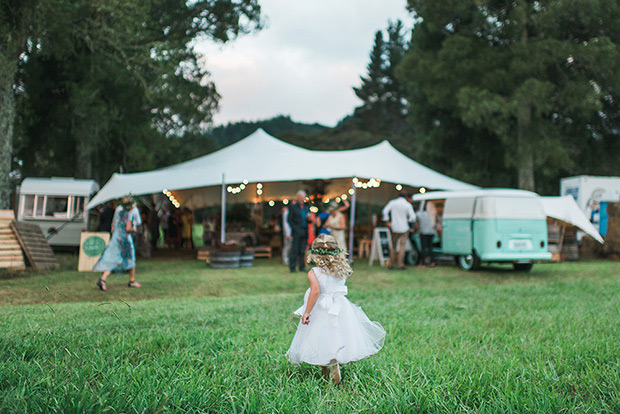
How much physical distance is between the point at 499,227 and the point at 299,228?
14.2 feet

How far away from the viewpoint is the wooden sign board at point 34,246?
957cm

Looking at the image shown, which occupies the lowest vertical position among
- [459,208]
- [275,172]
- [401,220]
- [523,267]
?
[523,267]

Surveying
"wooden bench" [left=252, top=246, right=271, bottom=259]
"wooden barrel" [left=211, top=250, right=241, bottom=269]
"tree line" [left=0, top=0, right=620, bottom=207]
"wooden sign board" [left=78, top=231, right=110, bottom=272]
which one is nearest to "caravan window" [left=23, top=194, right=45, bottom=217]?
"tree line" [left=0, top=0, right=620, bottom=207]

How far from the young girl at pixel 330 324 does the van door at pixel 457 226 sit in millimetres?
8816

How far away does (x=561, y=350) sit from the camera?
3.91 meters

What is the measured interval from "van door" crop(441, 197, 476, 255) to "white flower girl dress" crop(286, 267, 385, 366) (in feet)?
29.0

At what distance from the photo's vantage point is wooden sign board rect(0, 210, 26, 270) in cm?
872

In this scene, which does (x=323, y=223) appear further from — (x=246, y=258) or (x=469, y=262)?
(x=469, y=262)

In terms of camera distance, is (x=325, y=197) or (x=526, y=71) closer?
(x=325, y=197)

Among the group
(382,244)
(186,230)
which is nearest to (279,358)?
(382,244)

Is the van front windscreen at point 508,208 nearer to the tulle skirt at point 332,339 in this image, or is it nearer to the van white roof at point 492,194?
the van white roof at point 492,194

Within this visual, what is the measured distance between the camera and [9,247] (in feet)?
30.0

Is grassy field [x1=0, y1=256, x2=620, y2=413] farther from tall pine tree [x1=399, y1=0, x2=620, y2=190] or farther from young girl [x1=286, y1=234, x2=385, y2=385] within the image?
tall pine tree [x1=399, y1=0, x2=620, y2=190]

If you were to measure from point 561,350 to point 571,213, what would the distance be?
468 inches
